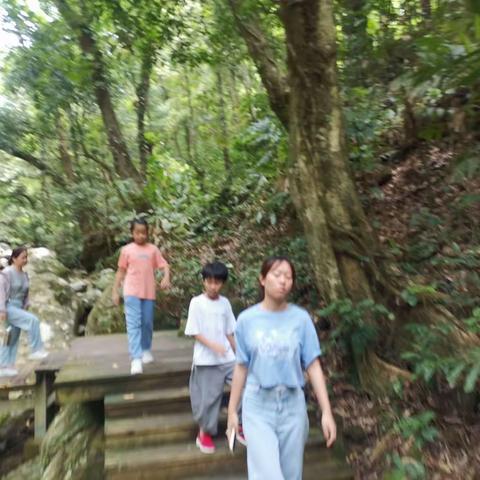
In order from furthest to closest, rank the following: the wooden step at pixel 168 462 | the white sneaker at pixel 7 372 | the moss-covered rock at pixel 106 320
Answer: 1. the moss-covered rock at pixel 106 320
2. the white sneaker at pixel 7 372
3. the wooden step at pixel 168 462

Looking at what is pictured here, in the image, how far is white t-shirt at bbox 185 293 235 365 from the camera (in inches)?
164

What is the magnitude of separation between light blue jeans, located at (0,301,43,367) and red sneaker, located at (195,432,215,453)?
3948mm

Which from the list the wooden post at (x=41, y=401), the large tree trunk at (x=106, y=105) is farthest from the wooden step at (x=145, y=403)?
the large tree trunk at (x=106, y=105)

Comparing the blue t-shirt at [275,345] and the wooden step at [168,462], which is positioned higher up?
the blue t-shirt at [275,345]

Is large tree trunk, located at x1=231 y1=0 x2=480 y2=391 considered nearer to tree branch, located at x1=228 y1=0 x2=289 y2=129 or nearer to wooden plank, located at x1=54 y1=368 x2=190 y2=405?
tree branch, located at x1=228 y1=0 x2=289 y2=129

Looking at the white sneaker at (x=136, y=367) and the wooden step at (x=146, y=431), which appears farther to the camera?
the white sneaker at (x=136, y=367)

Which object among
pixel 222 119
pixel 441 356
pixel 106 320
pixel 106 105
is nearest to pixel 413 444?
pixel 441 356

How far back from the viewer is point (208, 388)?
4.36 metres

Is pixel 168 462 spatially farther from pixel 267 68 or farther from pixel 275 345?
pixel 267 68

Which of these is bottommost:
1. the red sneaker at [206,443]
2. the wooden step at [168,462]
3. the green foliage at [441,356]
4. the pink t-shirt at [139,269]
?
the wooden step at [168,462]

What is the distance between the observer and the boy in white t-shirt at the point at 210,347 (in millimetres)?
4145

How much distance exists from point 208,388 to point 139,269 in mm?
1810

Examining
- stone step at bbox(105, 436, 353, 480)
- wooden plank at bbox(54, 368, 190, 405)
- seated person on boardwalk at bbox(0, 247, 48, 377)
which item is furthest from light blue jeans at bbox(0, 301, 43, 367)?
stone step at bbox(105, 436, 353, 480)

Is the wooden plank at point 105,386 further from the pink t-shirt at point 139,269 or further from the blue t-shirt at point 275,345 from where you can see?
the blue t-shirt at point 275,345
